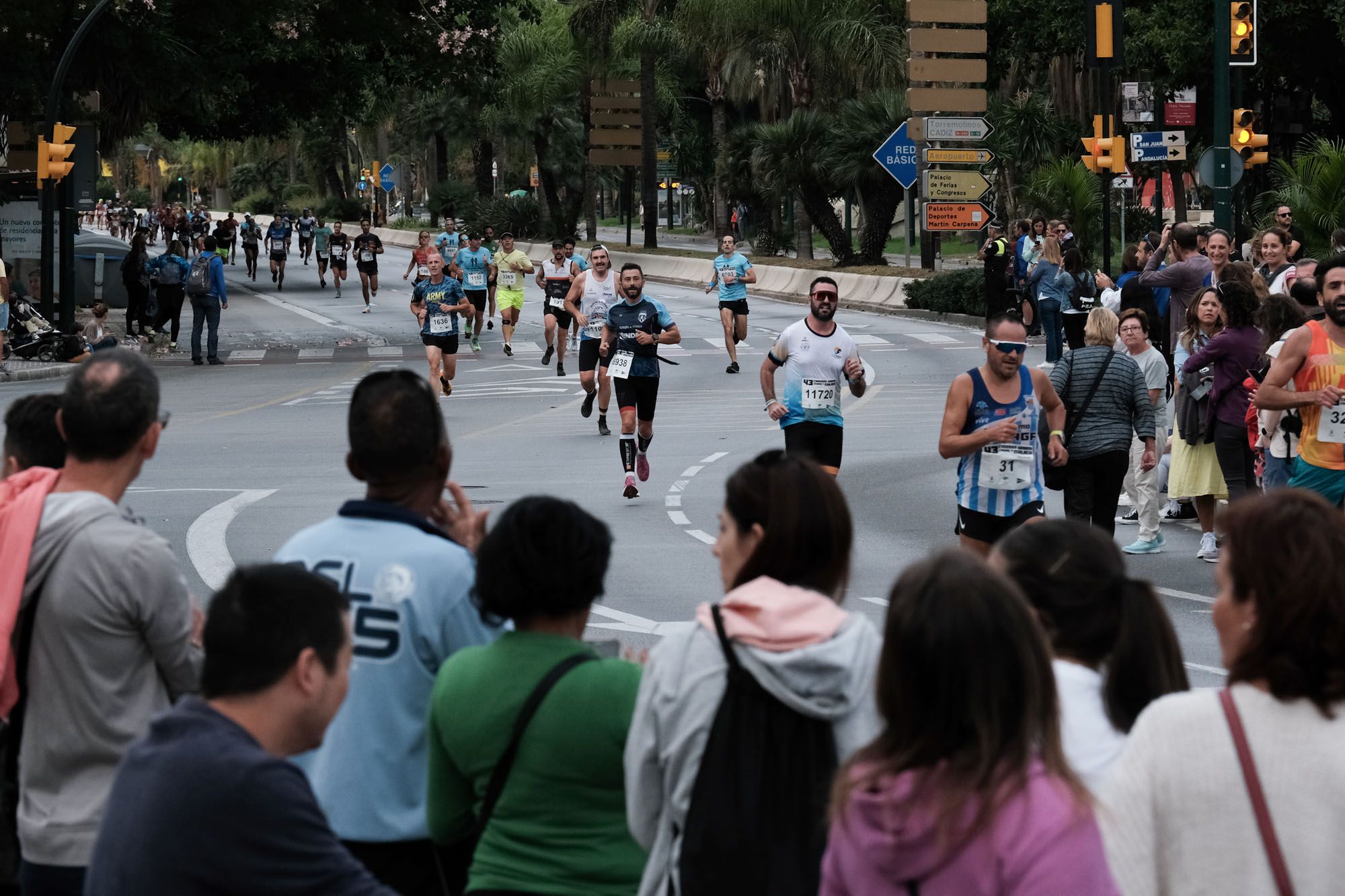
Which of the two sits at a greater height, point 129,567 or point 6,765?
point 129,567

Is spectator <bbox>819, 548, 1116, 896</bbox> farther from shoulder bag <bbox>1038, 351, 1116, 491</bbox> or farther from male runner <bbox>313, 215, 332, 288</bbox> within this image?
male runner <bbox>313, 215, 332, 288</bbox>

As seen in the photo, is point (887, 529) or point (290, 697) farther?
point (887, 529)

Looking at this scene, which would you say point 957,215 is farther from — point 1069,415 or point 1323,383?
point 1323,383

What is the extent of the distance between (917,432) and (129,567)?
595 inches

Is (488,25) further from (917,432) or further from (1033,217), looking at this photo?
(917,432)

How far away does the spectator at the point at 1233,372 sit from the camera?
440 inches

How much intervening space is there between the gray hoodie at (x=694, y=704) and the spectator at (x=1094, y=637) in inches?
12.5

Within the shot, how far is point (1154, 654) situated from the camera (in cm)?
334

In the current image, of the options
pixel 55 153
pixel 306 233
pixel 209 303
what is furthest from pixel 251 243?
pixel 55 153

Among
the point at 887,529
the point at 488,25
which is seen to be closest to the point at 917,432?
the point at 887,529

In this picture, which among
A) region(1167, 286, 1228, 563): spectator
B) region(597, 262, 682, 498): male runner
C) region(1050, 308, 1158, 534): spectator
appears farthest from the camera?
region(597, 262, 682, 498): male runner

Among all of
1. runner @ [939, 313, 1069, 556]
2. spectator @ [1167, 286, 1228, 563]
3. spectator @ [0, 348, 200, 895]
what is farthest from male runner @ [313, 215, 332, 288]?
spectator @ [0, 348, 200, 895]

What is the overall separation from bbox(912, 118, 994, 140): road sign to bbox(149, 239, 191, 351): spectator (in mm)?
15499

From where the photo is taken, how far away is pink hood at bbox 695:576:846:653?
10.8 ft
